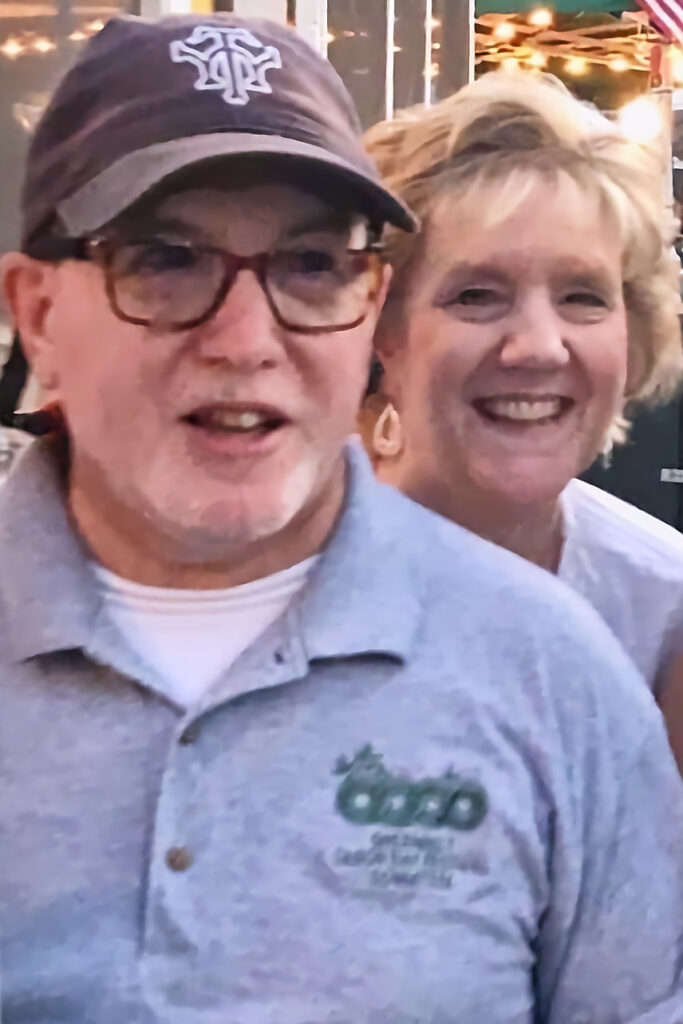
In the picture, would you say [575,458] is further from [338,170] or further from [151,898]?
[151,898]

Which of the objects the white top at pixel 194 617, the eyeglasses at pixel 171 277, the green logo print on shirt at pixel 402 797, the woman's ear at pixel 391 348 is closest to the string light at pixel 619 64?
the woman's ear at pixel 391 348

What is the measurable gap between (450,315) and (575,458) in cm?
18

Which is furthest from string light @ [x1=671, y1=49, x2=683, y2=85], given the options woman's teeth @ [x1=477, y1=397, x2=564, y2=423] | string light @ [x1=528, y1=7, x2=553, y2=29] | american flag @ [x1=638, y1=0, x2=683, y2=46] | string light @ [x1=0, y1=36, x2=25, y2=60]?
string light @ [x1=0, y1=36, x2=25, y2=60]

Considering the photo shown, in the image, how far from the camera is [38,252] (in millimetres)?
809

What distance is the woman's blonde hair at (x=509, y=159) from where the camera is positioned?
0.94 metres

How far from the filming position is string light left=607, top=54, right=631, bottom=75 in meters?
1.04

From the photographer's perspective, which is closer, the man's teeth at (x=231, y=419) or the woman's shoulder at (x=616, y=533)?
the man's teeth at (x=231, y=419)

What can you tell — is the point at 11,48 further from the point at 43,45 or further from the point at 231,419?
the point at 231,419

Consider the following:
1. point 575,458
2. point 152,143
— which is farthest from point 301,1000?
point 152,143

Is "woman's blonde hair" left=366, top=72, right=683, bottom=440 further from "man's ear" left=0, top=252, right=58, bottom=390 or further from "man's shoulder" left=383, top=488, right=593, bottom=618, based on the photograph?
"man's ear" left=0, top=252, right=58, bottom=390

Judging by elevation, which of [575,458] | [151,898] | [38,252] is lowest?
[151,898]

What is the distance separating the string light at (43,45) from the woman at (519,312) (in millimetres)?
288

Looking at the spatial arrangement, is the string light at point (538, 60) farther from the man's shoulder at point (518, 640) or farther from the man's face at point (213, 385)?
the man's shoulder at point (518, 640)

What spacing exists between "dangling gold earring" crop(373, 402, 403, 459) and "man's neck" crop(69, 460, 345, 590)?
0.40 feet
